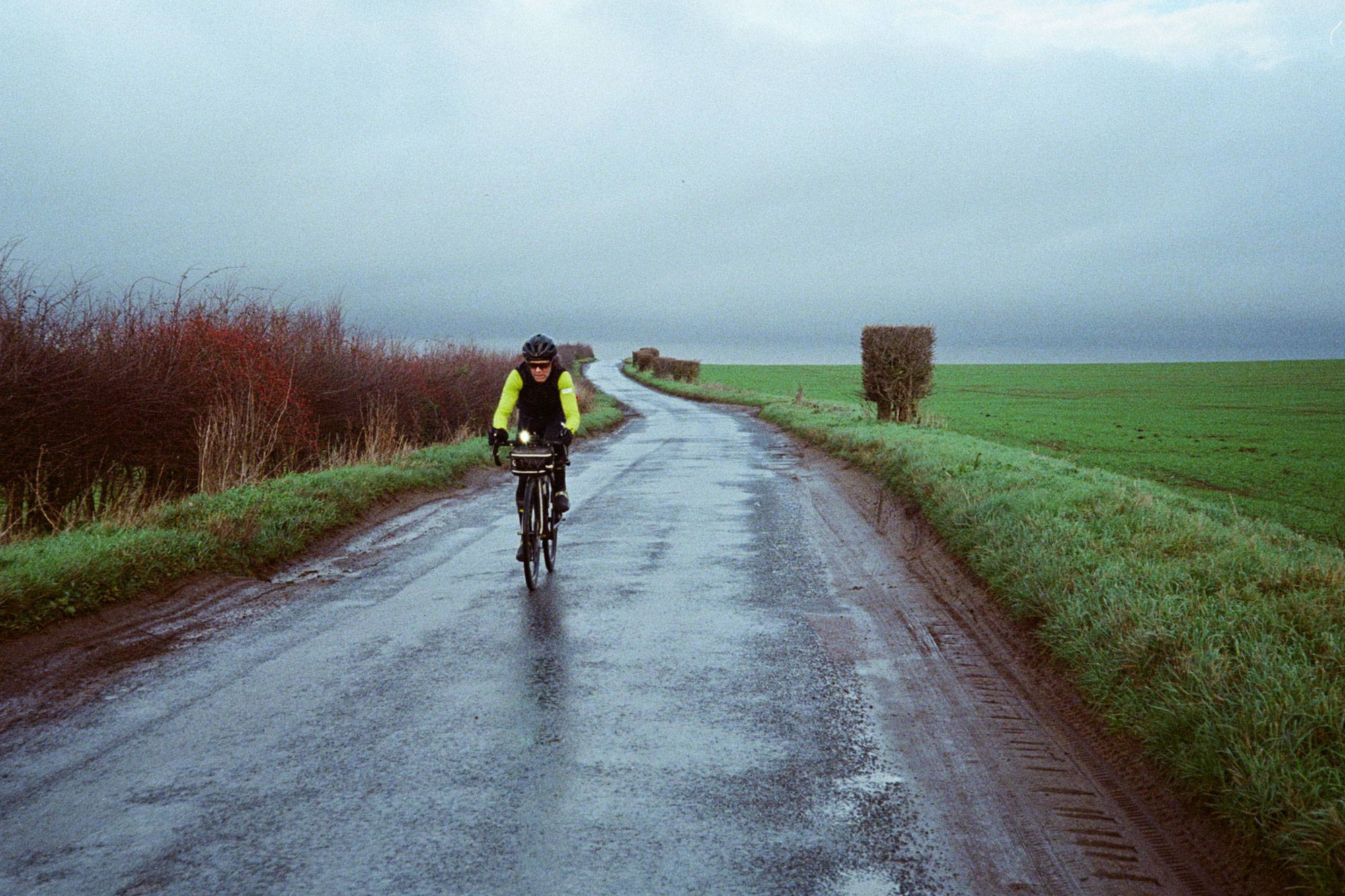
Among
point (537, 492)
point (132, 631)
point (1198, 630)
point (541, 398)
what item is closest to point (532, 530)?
point (537, 492)

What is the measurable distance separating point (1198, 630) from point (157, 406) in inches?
467

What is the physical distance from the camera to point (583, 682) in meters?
5.30

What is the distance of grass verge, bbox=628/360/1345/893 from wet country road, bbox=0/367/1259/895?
18.3 inches

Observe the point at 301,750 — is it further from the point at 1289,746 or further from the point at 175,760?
the point at 1289,746

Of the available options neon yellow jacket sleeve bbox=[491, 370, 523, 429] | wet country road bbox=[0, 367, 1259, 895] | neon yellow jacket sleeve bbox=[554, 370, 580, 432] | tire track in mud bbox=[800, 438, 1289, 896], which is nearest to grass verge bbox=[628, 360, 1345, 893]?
tire track in mud bbox=[800, 438, 1289, 896]

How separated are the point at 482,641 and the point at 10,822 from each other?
2893 millimetres

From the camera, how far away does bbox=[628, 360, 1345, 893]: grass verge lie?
364 cm

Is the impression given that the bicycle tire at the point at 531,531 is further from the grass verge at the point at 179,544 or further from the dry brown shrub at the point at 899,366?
the dry brown shrub at the point at 899,366

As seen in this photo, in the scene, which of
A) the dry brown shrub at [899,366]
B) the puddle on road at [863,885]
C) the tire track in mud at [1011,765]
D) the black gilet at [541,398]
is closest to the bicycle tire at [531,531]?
the black gilet at [541,398]

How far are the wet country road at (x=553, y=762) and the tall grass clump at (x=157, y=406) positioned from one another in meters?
4.47

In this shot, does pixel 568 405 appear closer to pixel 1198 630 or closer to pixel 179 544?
pixel 179 544

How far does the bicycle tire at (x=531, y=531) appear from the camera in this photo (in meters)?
7.71

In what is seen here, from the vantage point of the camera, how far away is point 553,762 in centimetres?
418

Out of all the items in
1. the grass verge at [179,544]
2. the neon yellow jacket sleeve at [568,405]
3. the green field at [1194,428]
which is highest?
the neon yellow jacket sleeve at [568,405]
